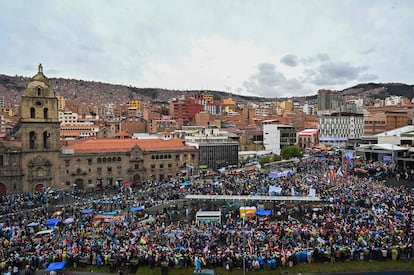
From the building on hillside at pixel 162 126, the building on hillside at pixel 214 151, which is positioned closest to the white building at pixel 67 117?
the building on hillside at pixel 162 126

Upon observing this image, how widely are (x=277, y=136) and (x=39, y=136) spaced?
60703 millimetres

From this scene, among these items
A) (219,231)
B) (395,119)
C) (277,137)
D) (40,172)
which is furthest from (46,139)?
(395,119)

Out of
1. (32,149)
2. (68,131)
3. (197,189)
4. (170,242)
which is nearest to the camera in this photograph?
(170,242)

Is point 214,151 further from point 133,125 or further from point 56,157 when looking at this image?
point 133,125

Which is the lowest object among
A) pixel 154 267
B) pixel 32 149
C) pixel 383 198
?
pixel 154 267

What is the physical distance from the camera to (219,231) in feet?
86.3

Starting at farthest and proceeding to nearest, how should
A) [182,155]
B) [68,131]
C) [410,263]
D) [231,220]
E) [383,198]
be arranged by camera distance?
[68,131]
[182,155]
[383,198]
[231,220]
[410,263]

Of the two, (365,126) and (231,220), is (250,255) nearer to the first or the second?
(231,220)

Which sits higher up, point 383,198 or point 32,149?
point 32,149

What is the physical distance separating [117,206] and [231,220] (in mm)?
14582

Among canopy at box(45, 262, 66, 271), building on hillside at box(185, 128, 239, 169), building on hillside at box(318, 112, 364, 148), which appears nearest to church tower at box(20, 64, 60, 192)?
building on hillside at box(185, 128, 239, 169)

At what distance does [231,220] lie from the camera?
1157 inches

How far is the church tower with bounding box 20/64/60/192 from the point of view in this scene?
48.8 metres

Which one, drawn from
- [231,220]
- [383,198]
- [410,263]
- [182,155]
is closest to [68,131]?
[182,155]
